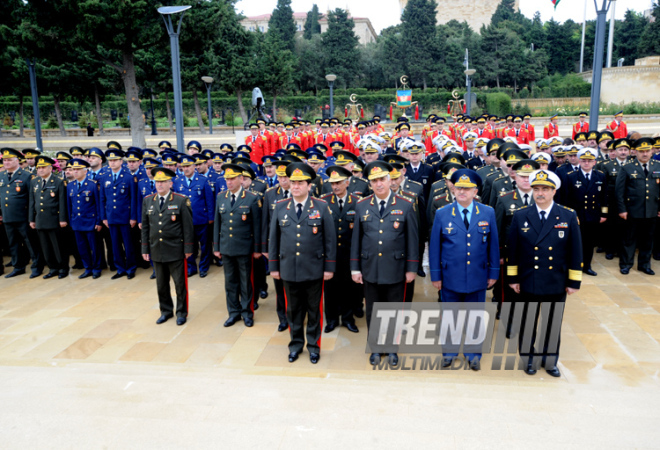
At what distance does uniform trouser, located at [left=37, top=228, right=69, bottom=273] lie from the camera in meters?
8.29

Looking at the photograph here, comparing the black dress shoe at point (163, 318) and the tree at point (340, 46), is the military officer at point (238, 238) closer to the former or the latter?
the black dress shoe at point (163, 318)

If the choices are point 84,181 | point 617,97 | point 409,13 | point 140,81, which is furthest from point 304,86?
point 84,181

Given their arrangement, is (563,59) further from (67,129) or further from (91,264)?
(91,264)

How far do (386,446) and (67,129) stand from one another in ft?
135

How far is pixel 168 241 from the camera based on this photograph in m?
6.08

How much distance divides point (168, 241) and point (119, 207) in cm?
242

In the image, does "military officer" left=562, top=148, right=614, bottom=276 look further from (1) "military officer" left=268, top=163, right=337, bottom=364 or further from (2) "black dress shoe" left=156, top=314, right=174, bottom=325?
(2) "black dress shoe" left=156, top=314, right=174, bottom=325

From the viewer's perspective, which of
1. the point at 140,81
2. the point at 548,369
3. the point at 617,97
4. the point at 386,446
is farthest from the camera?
the point at 617,97

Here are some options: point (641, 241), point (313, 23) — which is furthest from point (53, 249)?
point (313, 23)

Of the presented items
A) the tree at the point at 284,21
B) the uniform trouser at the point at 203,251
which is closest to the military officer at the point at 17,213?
the uniform trouser at the point at 203,251

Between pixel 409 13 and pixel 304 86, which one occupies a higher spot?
pixel 409 13

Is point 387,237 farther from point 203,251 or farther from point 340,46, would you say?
point 340,46

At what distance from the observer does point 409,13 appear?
54938 millimetres

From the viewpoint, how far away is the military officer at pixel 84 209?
26.5 feet
